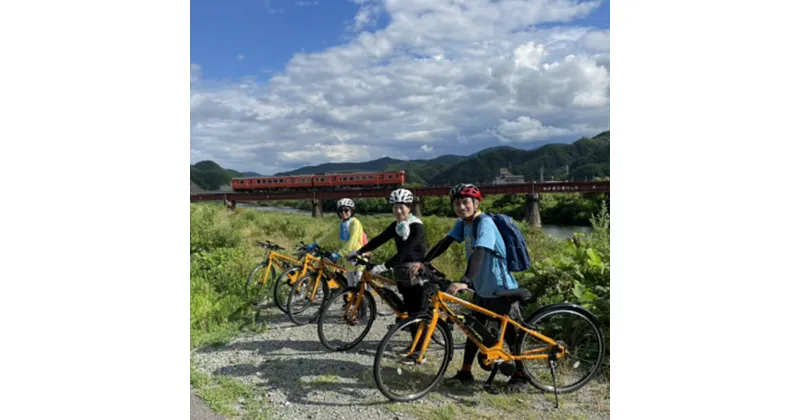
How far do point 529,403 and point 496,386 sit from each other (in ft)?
0.69

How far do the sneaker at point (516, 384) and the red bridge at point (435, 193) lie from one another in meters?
1.65

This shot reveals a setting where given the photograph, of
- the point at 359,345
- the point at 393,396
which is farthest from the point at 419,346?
the point at 359,345

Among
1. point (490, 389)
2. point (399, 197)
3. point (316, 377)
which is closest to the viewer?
point (490, 389)

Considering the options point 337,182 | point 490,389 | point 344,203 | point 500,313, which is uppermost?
point 337,182

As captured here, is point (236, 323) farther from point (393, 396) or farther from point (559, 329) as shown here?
point (559, 329)

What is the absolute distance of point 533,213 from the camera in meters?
6.03

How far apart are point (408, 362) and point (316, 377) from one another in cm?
75

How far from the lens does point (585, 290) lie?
3.67m

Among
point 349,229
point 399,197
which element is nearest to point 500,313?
point 399,197

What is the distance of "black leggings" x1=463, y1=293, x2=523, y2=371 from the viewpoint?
2783 millimetres

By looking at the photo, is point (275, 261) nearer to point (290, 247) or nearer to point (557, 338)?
point (290, 247)

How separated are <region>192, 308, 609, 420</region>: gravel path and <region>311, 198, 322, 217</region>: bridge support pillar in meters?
1.88

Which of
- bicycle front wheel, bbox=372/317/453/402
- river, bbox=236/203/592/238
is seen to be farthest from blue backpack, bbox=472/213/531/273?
river, bbox=236/203/592/238

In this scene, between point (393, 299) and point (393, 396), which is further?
point (393, 299)
